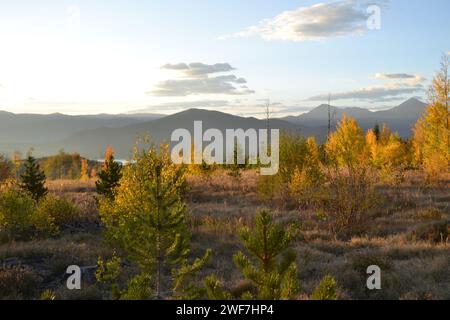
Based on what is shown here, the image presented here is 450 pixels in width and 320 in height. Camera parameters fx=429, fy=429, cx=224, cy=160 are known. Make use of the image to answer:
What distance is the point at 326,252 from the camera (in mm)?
11328

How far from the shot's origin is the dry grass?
837 cm

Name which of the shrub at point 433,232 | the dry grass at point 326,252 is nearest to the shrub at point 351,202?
the dry grass at point 326,252

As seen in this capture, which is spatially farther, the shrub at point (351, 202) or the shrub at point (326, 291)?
the shrub at point (351, 202)

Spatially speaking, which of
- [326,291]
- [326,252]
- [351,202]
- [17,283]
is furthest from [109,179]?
[326,291]

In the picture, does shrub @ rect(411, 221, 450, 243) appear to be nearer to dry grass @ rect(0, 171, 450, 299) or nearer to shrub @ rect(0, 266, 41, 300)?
dry grass @ rect(0, 171, 450, 299)

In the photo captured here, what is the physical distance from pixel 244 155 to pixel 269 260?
1250 inches

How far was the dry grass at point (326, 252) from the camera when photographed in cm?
837

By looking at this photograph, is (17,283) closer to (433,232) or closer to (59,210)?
(59,210)

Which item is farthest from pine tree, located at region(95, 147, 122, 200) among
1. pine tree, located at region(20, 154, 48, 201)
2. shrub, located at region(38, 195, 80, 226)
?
pine tree, located at region(20, 154, 48, 201)

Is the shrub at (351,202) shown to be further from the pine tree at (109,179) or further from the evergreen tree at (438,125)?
the evergreen tree at (438,125)

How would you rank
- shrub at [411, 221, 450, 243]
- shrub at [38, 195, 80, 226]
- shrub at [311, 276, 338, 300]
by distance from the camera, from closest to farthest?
shrub at [311, 276, 338, 300]
shrub at [411, 221, 450, 243]
shrub at [38, 195, 80, 226]

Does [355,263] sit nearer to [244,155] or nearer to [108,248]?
[108,248]

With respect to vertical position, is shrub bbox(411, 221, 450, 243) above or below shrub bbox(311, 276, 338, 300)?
below
